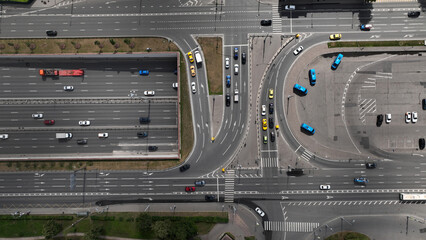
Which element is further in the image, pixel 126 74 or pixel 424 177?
pixel 126 74

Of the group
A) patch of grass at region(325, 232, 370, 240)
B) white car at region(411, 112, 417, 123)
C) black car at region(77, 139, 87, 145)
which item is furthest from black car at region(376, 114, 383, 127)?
black car at region(77, 139, 87, 145)

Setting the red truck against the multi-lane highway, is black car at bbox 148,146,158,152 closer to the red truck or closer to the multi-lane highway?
the multi-lane highway

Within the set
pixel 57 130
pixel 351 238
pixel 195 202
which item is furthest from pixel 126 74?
pixel 351 238

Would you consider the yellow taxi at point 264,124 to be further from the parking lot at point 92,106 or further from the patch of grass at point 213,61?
the parking lot at point 92,106

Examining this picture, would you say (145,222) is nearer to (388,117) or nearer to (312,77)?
(312,77)

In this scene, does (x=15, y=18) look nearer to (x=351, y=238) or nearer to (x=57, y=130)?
(x=57, y=130)

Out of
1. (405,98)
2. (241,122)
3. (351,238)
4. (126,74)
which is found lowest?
(351,238)

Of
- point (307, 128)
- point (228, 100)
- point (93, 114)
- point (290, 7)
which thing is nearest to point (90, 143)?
point (93, 114)

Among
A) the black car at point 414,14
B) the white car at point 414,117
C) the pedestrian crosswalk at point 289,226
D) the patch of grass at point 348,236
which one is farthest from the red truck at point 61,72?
the white car at point 414,117
